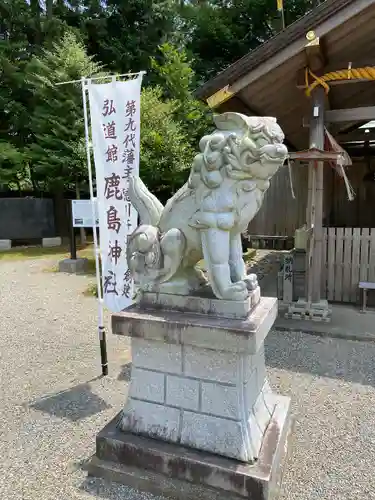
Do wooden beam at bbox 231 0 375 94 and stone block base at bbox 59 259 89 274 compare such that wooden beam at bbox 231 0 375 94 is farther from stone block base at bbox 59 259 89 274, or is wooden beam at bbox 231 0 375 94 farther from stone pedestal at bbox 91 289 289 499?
stone block base at bbox 59 259 89 274

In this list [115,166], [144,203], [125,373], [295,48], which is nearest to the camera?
[144,203]

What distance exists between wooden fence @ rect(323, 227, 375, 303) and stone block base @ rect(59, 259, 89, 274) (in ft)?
20.4

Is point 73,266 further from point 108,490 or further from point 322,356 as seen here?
point 108,490

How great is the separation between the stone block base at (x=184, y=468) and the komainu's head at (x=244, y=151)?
1889 millimetres

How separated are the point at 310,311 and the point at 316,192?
1.83 meters

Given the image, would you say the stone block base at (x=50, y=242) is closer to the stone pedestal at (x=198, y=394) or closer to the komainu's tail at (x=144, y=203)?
the komainu's tail at (x=144, y=203)

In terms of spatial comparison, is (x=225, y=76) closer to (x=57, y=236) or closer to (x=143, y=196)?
(x=143, y=196)

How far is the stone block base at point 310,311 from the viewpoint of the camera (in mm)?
5910

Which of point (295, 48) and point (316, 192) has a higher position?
point (295, 48)

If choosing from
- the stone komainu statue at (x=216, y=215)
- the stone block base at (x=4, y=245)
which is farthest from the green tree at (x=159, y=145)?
the stone komainu statue at (x=216, y=215)

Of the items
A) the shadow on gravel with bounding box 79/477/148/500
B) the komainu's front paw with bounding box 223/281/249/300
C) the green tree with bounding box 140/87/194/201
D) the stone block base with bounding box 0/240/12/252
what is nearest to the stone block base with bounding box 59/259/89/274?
the green tree with bounding box 140/87/194/201

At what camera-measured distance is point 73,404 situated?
3855 mm

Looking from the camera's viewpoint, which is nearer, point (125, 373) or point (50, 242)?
point (125, 373)

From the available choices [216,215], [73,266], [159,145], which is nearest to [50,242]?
[73,266]
